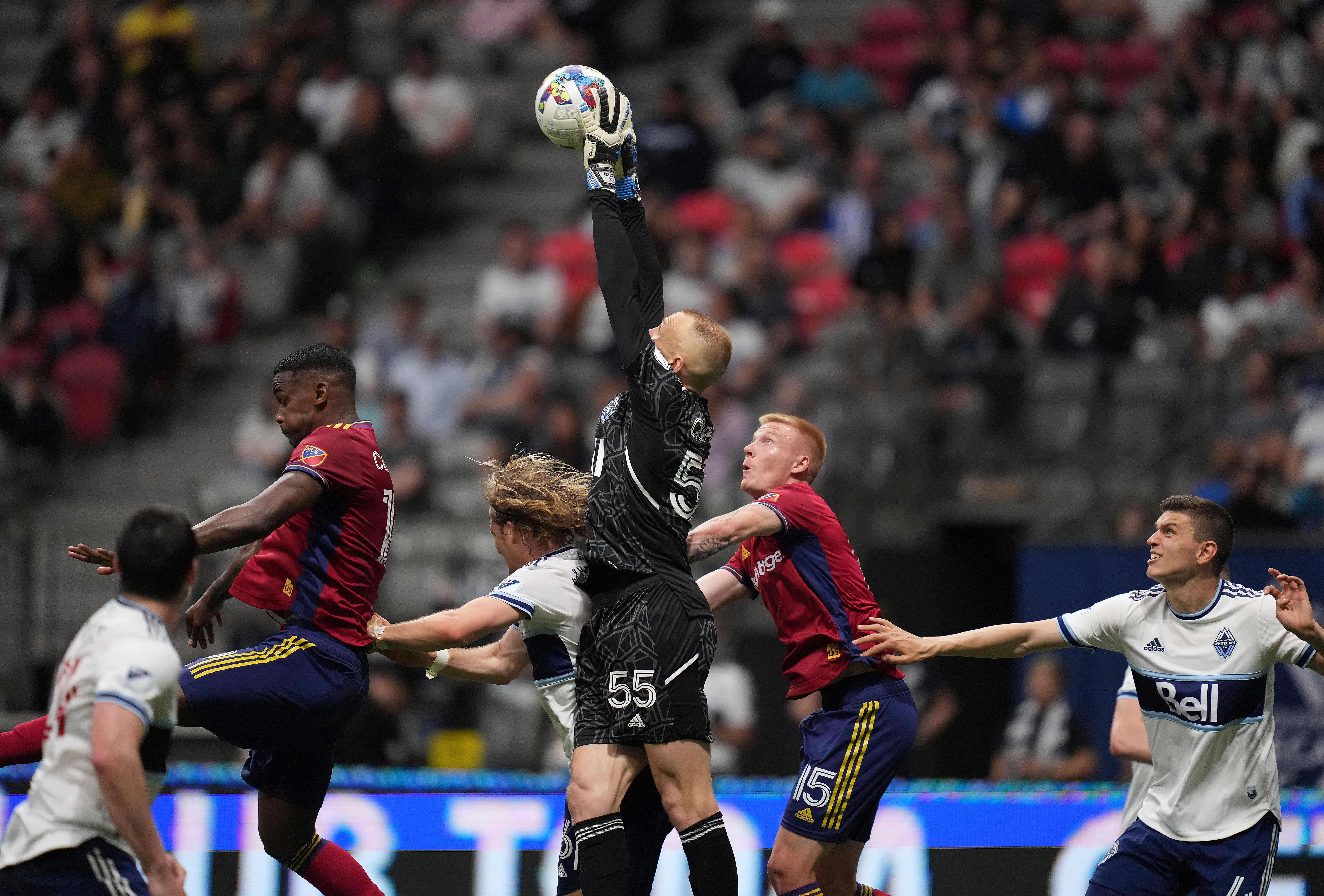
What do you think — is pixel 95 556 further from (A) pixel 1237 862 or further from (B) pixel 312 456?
(A) pixel 1237 862

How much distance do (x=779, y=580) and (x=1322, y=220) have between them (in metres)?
9.75

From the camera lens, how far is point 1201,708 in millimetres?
6527

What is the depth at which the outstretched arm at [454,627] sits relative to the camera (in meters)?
6.20

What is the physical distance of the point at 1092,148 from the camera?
1574 centimetres

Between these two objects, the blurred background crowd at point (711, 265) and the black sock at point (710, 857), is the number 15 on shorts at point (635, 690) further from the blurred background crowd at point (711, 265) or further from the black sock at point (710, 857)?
the blurred background crowd at point (711, 265)

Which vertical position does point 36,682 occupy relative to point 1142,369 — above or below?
below

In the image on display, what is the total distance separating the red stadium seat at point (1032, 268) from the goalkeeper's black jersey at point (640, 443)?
940 cm

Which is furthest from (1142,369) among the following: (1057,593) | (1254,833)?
(1254,833)

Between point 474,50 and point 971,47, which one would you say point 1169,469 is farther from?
point 474,50

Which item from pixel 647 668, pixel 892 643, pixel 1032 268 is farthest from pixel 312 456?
pixel 1032 268

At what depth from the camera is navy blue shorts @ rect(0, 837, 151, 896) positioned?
202 inches

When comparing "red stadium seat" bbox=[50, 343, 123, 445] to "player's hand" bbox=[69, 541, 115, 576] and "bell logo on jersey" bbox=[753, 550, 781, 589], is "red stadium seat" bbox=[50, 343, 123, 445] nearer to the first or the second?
"player's hand" bbox=[69, 541, 115, 576]

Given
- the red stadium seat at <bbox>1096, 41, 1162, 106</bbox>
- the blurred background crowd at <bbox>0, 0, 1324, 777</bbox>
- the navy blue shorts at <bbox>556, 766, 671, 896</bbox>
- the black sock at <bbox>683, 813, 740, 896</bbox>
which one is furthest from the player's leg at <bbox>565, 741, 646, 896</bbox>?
the red stadium seat at <bbox>1096, 41, 1162, 106</bbox>

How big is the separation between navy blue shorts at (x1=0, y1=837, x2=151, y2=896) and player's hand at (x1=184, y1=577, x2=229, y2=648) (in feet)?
5.36
